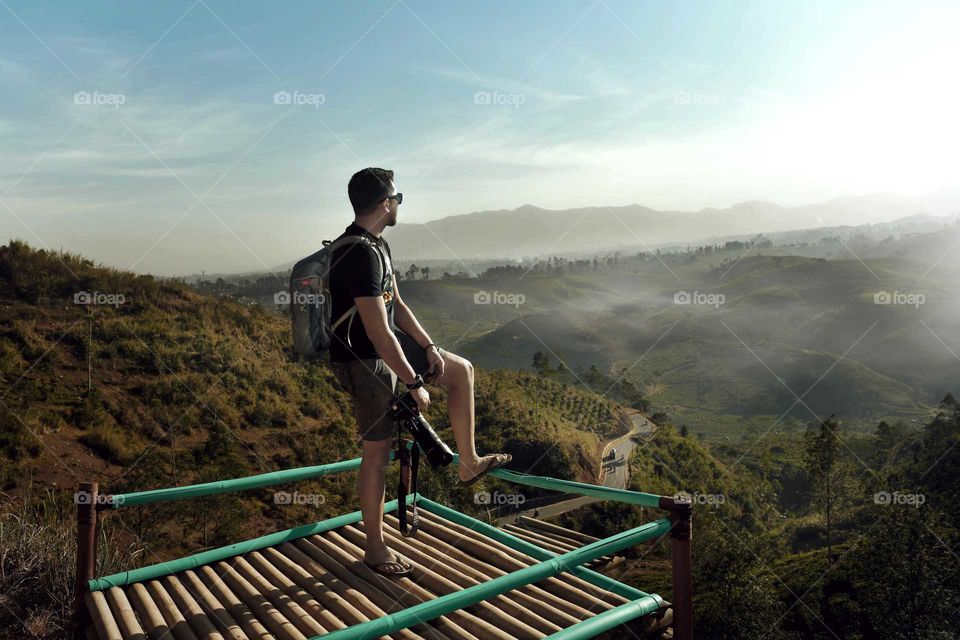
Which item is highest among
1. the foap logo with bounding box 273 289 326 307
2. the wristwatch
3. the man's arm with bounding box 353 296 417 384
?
the foap logo with bounding box 273 289 326 307

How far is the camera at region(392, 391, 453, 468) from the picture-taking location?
3.25 metres

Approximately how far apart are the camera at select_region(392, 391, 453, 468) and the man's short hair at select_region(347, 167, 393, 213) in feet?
3.19

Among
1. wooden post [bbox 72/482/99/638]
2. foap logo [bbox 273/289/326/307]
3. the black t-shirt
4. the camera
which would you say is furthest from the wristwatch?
wooden post [bbox 72/482/99/638]

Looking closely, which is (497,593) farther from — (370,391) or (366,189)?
(366,189)

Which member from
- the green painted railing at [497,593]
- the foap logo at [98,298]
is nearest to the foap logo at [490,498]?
the green painted railing at [497,593]

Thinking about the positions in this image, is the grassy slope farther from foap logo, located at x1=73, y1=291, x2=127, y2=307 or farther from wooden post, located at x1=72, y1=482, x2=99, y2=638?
wooden post, located at x1=72, y1=482, x2=99, y2=638

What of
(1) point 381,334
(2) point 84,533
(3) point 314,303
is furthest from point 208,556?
(1) point 381,334

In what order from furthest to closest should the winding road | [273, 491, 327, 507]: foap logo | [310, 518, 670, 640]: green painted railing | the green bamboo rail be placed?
the winding road, [273, 491, 327, 507]: foap logo, the green bamboo rail, [310, 518, 670, 640]: green painted railing

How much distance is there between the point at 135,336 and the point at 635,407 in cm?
7766

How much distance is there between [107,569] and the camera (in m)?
5.41

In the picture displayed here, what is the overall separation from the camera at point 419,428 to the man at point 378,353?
63 millimetres

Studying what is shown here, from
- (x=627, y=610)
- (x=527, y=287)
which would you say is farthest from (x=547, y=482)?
(x=527, y=287)

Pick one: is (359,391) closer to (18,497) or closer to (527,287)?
(18,497)

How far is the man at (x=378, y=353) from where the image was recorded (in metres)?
3.09
